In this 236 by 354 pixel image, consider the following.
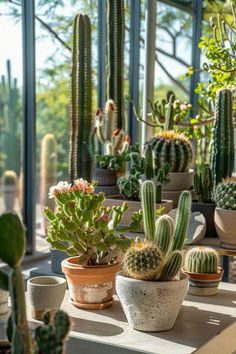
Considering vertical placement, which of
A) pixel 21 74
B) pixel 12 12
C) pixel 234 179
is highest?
pixel 12 12

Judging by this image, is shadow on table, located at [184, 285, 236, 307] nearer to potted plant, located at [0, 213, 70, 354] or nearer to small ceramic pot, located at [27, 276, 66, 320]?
small ceramic pot, located at [27, 276, 66, 320]

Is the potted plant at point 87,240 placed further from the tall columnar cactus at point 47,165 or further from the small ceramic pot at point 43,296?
the tall columnar cactus at point 47,165

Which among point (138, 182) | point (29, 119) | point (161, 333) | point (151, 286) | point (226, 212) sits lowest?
point (161, 333)

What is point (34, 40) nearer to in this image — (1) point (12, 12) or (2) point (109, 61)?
(1) point (12, 12)

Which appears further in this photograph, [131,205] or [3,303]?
[131,205]

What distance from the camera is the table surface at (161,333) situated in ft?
4.70

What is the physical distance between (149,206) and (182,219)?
89 millimetres

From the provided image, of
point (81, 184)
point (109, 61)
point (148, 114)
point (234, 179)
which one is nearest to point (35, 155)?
point (109, 61)

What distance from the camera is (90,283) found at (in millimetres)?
1671

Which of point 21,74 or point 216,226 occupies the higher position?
point 21,74

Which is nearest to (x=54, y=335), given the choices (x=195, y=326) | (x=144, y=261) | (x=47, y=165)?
(x=144, y=261)

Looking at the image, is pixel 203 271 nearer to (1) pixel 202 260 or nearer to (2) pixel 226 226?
(1) pixel 202 260

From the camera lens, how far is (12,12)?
4199 mm

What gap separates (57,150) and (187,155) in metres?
2.22
